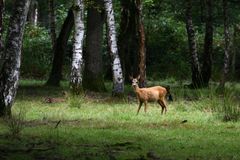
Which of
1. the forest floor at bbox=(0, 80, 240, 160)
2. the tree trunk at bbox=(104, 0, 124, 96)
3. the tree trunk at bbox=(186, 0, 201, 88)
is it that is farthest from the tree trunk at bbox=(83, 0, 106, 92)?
the forest floor at bbox=(0, 80, 240, 160)

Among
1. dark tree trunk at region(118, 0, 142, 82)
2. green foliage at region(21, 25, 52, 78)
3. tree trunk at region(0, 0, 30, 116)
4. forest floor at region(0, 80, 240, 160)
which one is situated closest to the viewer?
forest floor at region(0, 80, 240, 160)

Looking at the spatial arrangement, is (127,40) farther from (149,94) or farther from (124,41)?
(149,94)

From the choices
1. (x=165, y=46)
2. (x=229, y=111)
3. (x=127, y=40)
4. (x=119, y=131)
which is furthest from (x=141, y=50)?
(x=165, y=46)

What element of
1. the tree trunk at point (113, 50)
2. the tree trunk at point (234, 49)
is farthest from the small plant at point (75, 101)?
the tree trunk at point (234, 49)

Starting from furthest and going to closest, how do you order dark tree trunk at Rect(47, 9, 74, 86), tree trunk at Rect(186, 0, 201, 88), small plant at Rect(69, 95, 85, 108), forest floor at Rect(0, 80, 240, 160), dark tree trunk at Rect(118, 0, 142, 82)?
dark tree trunk at Rect(118, 0, 142, 82)
tree trunk at Rect(186, 0, 201, 88)
dark tree trunk at Rect(47, 9, 74, 86)
small plant at Rect(69, 95, 85, 108)
forest floor at Rect(0, 80, 240, 160)

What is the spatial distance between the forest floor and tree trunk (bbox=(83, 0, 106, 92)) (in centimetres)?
462

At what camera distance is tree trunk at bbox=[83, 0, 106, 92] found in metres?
24.4

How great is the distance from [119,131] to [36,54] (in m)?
26.3

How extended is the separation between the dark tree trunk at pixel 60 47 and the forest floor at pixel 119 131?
276 inches

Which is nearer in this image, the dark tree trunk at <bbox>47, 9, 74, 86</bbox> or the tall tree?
the dark tree trunk at <bbox>47, 9, 74, 86</bbox>

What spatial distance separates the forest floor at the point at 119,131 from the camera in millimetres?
10070

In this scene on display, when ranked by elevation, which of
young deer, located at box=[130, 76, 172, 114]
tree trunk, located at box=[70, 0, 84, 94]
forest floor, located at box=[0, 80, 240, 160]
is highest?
tree trunk, located at box=[70, 0, 84, 94]

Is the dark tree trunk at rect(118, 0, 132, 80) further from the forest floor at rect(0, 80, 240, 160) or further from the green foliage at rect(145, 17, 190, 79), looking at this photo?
the forest floor at rect(0, 80, 240, 160)

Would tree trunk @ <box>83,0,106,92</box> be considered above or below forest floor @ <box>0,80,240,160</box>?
above
